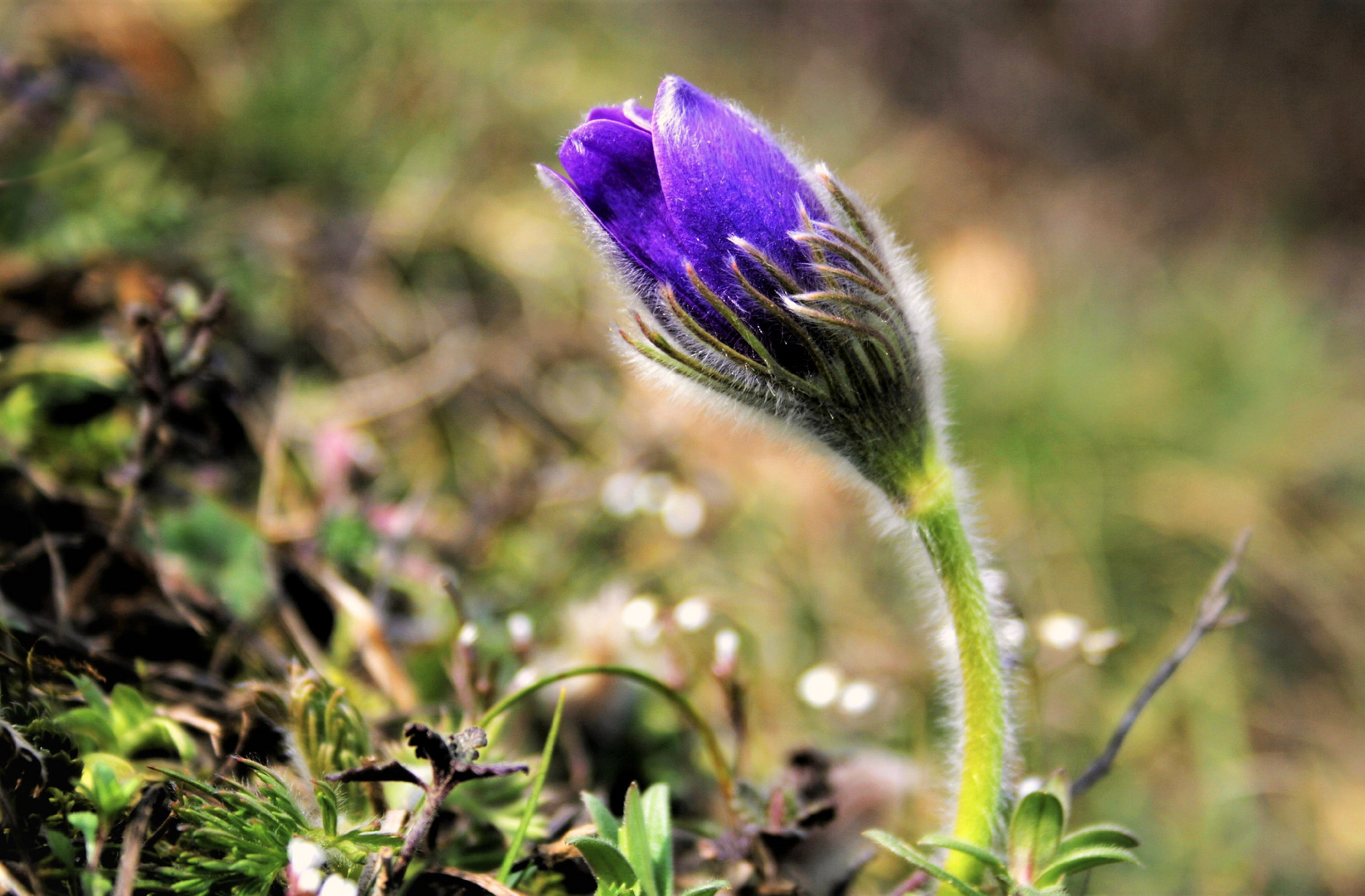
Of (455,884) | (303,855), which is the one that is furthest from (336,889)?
(455,884)

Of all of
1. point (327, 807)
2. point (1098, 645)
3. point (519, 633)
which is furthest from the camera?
point (1098, 645)

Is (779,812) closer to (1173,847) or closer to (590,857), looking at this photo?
(590,857)

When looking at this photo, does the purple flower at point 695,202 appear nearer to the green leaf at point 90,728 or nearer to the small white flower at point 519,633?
the small white flower at point 519,633

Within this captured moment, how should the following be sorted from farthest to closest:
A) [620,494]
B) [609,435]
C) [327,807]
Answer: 1. [609,435]
2. [620,494]
3. [327,807]

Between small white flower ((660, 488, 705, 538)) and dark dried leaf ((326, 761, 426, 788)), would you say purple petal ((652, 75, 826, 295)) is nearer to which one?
dark dried leaf ((326, 761, 426, 788))

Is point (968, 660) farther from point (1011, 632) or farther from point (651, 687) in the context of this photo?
point (651, 687)

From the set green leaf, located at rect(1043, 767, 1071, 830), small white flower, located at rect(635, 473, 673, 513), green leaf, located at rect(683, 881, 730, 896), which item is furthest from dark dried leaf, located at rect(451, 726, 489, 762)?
small white flower, located at rect(635, 473, 673, 513)
